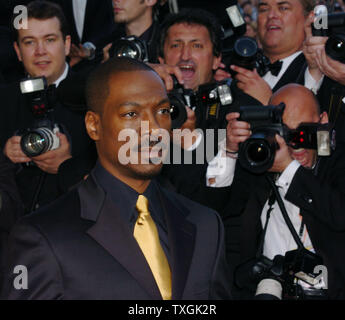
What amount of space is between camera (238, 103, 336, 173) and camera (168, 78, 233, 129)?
0.44 m

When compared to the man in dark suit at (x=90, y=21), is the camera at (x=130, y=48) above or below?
below

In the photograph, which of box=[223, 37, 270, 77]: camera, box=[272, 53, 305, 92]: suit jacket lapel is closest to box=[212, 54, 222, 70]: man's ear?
box=[223, 37, 270, 77]: camera

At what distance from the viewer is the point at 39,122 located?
14.0 ft

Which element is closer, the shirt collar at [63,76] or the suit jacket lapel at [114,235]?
the suit jacket lapel at [114,235]

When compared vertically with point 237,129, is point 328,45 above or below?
above

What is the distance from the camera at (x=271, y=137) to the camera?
3691 mm

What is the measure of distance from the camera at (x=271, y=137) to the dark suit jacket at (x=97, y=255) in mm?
1084

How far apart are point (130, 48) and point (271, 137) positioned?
1.30 metres

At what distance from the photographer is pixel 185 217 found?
2736mm

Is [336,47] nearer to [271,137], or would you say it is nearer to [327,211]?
[271,137]

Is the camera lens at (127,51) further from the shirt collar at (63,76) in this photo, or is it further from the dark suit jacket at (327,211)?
the dark suit jacket at (327,211)

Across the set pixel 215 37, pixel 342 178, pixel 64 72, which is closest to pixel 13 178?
pixel 64 72

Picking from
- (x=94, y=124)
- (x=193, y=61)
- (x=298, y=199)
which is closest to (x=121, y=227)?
(x=94, y=124)

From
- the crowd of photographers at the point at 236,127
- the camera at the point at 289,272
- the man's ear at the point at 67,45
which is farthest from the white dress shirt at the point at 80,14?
the camera at the point at 289,272
